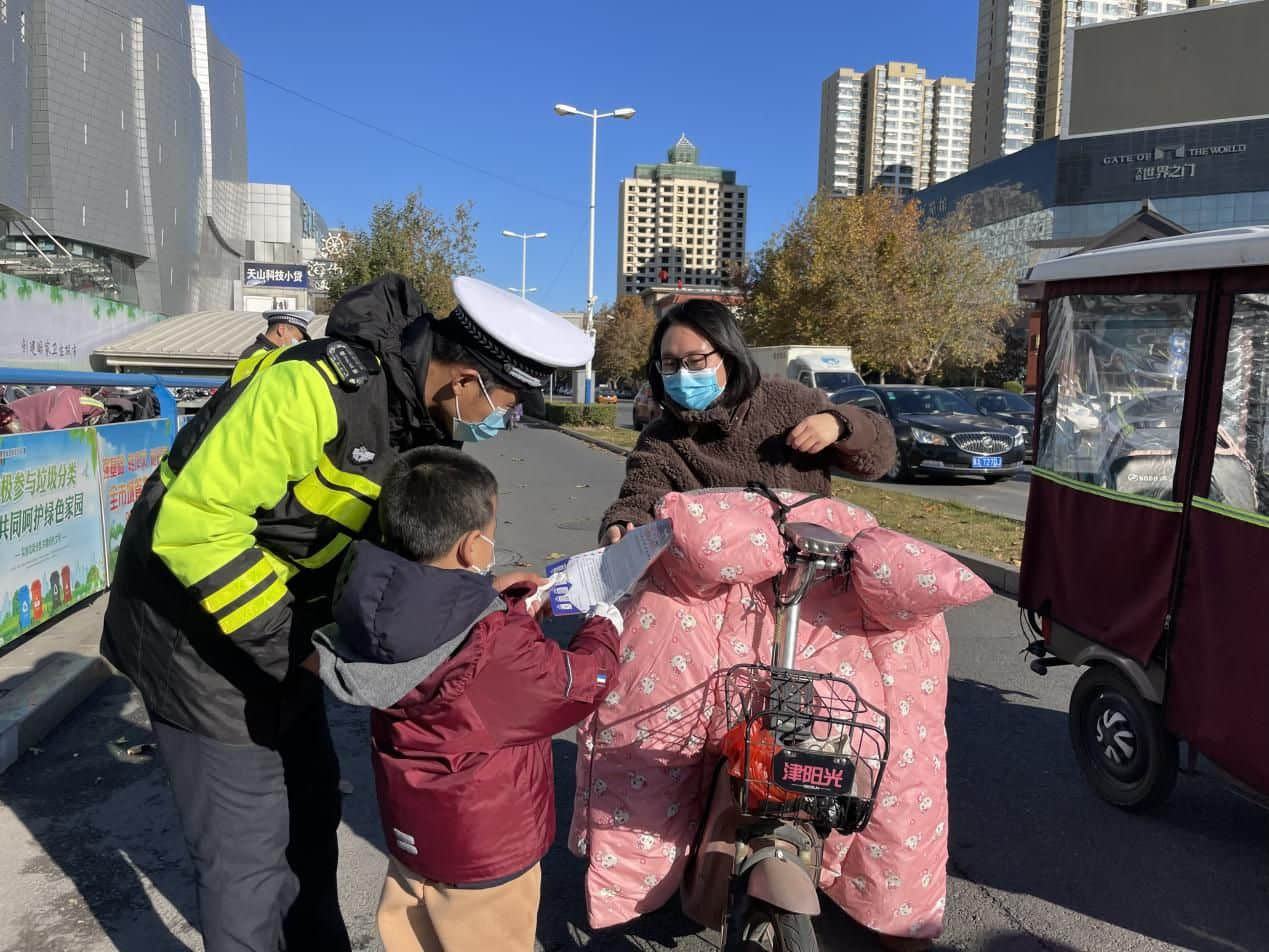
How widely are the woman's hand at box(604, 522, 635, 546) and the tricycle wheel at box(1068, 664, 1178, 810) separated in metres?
2.25

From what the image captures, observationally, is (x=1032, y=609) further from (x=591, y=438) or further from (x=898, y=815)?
(x=591, y=438)

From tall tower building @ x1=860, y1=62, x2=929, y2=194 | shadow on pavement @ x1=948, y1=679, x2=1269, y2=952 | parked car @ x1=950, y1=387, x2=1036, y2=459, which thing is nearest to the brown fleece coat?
shadow on pavement @ x1=948, y1=679, x2=1269, y2=952

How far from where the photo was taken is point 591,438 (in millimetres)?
25047

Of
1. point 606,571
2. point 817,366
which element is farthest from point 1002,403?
point 606,571

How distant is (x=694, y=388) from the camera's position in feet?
9.32

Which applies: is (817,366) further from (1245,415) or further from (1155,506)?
(1245,415)

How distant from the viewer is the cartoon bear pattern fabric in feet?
8.68

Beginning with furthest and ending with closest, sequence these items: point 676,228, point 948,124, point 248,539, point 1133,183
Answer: point 948,124 < point 676,228 < point 1133,183 < point 248,539

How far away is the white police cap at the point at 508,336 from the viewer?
2.17 m

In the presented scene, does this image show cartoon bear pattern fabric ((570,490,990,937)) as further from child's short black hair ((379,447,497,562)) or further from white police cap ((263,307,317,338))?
white police cap ((263,307,317,338))

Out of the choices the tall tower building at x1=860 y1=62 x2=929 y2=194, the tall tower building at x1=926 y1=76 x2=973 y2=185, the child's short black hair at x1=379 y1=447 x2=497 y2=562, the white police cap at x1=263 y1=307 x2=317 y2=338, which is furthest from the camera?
the tall tower building at x1=926 y1=76 x2=973 y2=185

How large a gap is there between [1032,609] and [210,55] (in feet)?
220

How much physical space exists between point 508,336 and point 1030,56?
14841 cm

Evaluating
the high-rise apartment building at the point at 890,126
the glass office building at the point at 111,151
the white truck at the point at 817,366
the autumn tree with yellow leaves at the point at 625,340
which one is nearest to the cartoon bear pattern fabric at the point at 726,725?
the white truck at the point at 817,366
